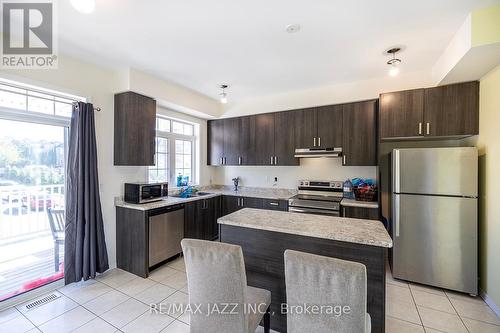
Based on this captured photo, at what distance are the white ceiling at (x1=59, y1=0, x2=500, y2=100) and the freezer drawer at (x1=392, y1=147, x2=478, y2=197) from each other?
1.14 meters

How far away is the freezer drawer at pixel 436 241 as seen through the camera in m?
2.50

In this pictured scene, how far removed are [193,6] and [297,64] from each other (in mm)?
1514

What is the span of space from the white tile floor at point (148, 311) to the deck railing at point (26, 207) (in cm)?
79

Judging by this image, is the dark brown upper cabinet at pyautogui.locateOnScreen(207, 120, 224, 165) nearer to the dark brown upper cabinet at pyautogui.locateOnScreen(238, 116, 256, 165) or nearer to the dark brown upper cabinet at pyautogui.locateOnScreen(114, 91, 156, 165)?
the dark brown upper cabinet at pyautogui.locateOnScreen(238, 116, 256, 165)

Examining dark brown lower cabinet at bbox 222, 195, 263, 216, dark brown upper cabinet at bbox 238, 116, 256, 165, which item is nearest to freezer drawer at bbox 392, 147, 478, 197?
dark brown lower cabinet at bbox 222, 195, 263, 216

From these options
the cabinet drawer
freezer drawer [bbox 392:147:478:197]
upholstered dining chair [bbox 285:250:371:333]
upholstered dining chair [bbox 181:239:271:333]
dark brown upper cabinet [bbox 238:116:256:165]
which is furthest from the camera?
dark brown upper cabinet [bbox 238:116:256:165]

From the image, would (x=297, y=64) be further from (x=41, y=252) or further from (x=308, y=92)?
(x=41, y=252)

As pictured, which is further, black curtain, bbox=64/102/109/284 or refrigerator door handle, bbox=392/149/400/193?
refrigerator door handle, bbox=392/149/400/193

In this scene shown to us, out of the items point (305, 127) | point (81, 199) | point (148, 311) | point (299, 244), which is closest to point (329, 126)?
point (305, 127)

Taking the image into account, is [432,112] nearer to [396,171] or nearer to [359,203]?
[396,171]

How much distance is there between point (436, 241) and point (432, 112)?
156 cm

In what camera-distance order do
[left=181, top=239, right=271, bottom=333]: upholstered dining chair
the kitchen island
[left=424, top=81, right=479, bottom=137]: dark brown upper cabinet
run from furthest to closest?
[left=424, top=81, right=479, bottom=137]: dark brown upper cabinet → the kitchen island → [left=181, top=239, right=271, bottom=333]: upholstered dining chair

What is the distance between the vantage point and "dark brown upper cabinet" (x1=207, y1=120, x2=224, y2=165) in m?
4.66

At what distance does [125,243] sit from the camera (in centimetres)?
307
